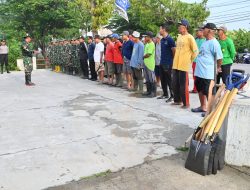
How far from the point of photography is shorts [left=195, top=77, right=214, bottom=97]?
6.65 meters

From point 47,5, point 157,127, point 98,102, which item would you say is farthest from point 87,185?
point 47,5

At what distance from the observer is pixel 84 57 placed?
13531 mm

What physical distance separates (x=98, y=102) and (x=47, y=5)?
1901cm

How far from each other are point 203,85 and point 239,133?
256 centimetres

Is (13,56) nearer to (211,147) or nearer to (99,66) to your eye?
(99,66)

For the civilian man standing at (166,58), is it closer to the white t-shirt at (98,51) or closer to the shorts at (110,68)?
the shorts at (110,68)

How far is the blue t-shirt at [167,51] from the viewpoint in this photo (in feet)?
26.7

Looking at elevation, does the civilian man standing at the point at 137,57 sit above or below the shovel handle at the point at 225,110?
above

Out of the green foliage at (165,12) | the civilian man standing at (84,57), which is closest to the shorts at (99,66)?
the civilian man standing at (84,57)

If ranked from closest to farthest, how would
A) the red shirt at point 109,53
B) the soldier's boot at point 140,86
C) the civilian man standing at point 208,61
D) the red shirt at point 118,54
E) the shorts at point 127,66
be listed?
the civilian man standing at point 208,61, the soldier's boot at point 140,86, the shorts at point 127,66, the red shirt at point 118,54, the red shirt at point 109,53

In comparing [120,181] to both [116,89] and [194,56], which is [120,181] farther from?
[116,89]

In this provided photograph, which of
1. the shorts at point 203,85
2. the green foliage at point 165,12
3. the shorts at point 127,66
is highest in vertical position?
the green foliage at point 165,12

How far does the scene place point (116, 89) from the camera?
35.1ft

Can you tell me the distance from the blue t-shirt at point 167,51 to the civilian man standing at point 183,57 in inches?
27.5
